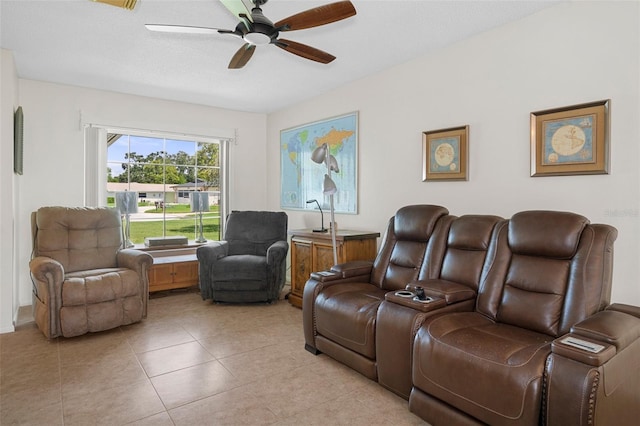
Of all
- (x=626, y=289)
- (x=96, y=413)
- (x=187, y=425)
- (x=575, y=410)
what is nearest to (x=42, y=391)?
(x=96, y=413)

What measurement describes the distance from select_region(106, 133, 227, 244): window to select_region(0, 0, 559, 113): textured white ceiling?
30.1 inches

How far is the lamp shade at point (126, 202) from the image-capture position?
4531 mm

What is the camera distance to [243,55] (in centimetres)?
263

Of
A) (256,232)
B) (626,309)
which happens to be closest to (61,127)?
(256,232)

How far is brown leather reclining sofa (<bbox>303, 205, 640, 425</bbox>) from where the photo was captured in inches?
59.8

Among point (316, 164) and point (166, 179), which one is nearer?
point (316, 164)

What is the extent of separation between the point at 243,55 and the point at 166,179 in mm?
2894

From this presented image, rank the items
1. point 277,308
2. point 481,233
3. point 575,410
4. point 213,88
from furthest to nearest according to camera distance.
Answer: point 213,88 → point 277,308 → point 481,233 → point 575,410

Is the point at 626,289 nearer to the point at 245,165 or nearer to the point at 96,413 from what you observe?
the point at 96,413

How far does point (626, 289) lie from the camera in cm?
228

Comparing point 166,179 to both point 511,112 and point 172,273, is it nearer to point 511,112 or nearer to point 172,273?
point 172,273

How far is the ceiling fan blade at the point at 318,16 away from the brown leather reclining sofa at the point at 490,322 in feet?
5.20

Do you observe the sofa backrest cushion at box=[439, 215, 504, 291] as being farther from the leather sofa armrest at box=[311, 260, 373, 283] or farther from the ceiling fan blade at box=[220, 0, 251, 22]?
the ceiling fan blade at box=[220, 0, 251, 22]

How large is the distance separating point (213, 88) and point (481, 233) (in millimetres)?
3435
